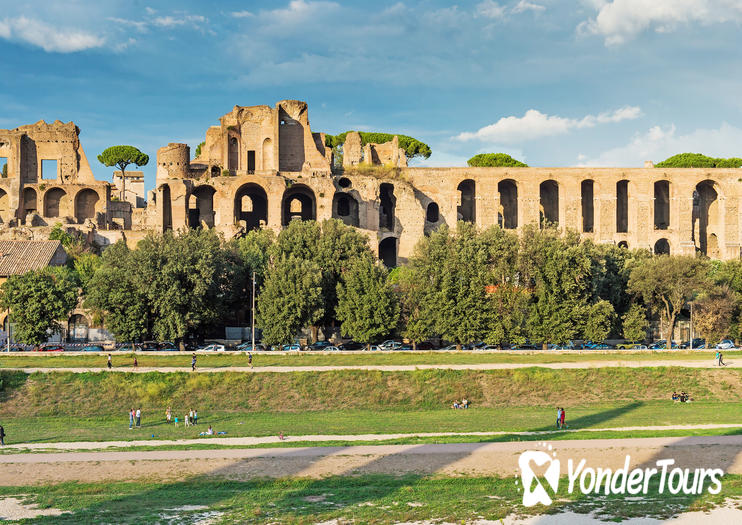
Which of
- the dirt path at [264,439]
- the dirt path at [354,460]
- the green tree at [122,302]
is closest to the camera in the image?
the dirt path at [354,460]

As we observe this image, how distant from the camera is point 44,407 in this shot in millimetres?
28688

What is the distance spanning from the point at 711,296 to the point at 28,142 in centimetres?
5555

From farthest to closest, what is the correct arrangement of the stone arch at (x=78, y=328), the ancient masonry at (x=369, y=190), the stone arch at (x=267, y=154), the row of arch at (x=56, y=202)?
the stone arch at (x=267, y=154), the row of arch at (x=56, y=202), the ancient masonry at (x=369, y=190), the stone arch at (x=78, y=328)

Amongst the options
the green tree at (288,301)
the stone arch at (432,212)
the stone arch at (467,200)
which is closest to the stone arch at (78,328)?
the green tree at (288,301)

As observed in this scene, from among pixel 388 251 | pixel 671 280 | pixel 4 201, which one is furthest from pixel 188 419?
pixel 4 201

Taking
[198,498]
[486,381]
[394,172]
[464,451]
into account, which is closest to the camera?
[198,498]

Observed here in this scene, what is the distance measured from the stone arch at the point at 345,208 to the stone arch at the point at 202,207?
403 inches

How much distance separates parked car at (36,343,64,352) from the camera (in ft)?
121

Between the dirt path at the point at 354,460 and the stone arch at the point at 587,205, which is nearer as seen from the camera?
the dirt path at the point at 354,460

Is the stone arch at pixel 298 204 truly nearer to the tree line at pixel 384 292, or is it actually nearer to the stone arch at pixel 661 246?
the tree line at pixel 384 292

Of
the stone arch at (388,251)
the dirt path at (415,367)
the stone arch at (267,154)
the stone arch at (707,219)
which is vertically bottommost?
the dirt path at (415,367)

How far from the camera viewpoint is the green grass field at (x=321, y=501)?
14.2 m

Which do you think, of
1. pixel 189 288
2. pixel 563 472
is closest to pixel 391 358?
pixel 189 288

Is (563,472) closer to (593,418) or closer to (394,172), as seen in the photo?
(593,418)
